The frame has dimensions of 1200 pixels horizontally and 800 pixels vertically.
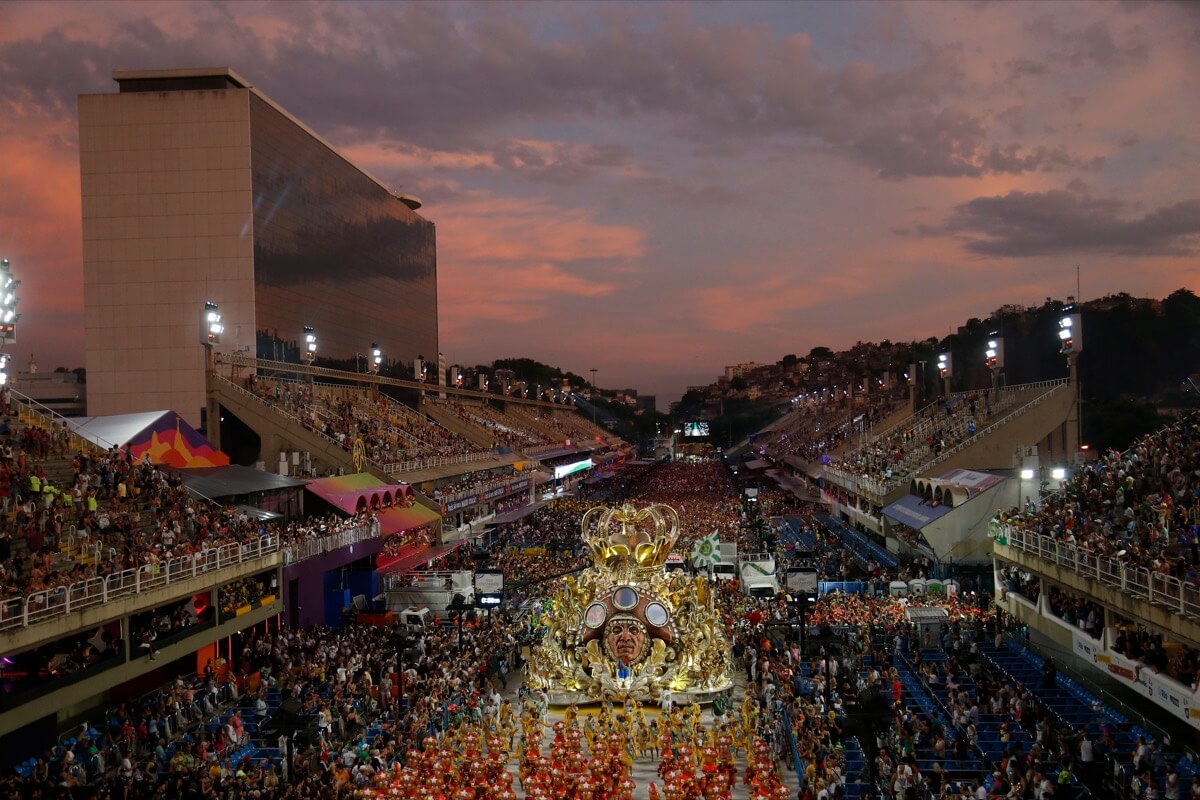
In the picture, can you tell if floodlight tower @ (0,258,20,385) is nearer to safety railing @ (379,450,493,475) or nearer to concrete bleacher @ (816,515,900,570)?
safety railing @ (379,450,493,475)

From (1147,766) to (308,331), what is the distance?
5334 centimetres

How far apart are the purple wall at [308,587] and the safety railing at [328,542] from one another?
18 centimetres

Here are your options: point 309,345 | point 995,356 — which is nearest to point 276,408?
point 309,345

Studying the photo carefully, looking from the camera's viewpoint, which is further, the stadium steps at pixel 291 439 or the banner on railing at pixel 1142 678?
the stadium steps at pixel 291 439

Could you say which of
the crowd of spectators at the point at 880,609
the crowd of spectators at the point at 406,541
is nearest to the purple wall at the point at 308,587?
the crowd of spectators at the point at 406,541

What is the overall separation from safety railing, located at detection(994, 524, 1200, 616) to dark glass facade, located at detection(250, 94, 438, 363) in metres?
41.4

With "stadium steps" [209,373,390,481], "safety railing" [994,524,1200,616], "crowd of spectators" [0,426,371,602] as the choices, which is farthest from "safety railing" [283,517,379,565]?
"safety railing" [994,524,1200,616]

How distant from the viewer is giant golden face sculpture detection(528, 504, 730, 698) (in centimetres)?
2358

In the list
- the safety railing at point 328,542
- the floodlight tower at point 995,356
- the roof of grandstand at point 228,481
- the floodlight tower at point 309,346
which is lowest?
the safety railing at point 328,542

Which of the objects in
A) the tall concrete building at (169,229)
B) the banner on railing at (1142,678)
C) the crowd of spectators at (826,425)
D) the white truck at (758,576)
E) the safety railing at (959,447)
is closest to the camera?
the banner on railing at (1142,678)

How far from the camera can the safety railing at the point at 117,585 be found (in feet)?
57.4

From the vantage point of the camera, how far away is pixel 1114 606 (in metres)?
20.2

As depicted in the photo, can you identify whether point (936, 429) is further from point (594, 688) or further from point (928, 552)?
point (594, 688)

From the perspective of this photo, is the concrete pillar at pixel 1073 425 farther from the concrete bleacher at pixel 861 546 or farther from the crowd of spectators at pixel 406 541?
the crowd of spectators at pixel 406 541
